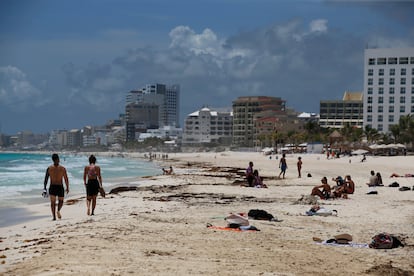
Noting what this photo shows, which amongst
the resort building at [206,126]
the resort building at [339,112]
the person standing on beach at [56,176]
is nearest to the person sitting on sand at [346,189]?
the person standing on beach at [56,176]

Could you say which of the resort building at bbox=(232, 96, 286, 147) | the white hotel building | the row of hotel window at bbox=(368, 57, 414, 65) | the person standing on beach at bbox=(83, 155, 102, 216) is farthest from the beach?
the resort building at bbox=(232, 96, 286, 147)

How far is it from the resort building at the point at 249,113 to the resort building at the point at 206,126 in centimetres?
2025

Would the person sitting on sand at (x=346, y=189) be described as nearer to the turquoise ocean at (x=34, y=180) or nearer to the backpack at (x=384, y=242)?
the backpack at (x=384, y=242)

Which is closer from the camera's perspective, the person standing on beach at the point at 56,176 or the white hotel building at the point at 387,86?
the person standing on beach at the point at 56,176

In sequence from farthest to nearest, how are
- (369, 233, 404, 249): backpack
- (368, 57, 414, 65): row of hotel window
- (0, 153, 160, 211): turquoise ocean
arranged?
(368, 57, 414, 65): row of hotel window < (0, 153, 160, 211): turquoise ocean < (369, 233, 404, 249): backpack

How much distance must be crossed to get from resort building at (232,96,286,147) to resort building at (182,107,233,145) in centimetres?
2025

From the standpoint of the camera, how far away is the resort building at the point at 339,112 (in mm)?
125375

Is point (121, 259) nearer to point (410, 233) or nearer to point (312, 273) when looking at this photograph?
point (312, 273)

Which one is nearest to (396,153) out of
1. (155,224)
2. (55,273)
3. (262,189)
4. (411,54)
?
(411,54)

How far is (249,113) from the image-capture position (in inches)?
5792

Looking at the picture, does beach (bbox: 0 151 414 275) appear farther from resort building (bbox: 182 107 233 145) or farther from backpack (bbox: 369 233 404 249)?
resort building (bbox: 182 107 233 145)

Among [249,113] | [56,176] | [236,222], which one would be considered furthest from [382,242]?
[249,113]

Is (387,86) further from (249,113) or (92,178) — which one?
(92,178)

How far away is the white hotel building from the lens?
93500 millimetres
